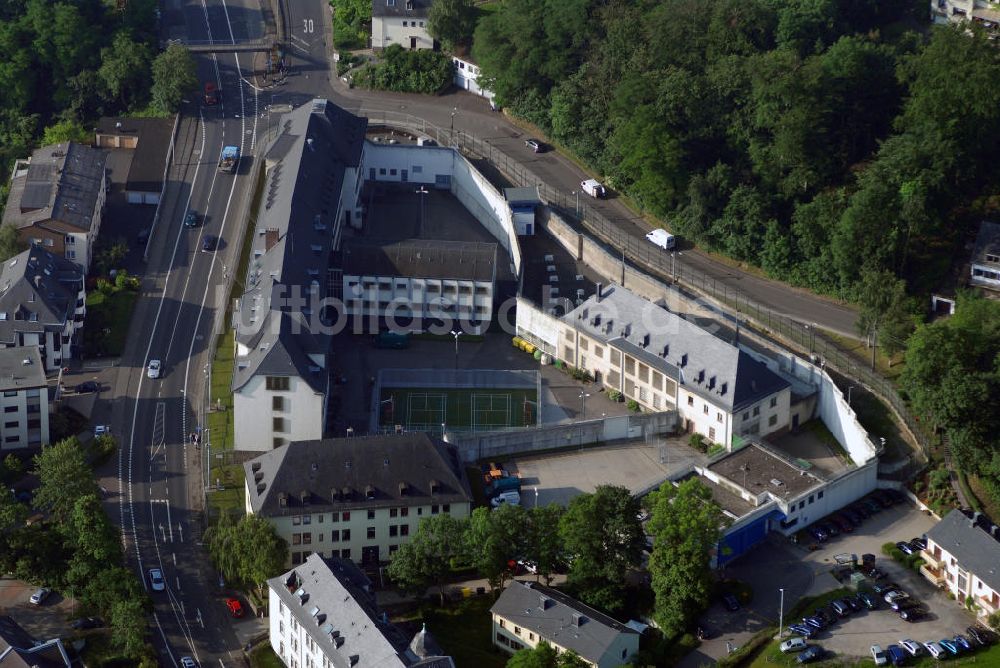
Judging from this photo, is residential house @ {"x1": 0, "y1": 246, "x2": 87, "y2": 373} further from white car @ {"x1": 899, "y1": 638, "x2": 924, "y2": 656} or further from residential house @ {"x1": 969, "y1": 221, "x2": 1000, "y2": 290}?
residential house @ {"x1": 969, "y1": 221, "x2": 1000, "y2": 290}

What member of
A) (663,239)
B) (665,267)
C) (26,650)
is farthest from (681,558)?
(663,239)

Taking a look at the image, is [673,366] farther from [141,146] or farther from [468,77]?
[141,146]

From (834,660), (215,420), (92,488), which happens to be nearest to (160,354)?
(215,420)

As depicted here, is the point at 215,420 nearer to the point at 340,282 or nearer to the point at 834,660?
the point at 340,282

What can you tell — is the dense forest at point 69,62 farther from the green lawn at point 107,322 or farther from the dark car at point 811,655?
the dark car at point 811,655

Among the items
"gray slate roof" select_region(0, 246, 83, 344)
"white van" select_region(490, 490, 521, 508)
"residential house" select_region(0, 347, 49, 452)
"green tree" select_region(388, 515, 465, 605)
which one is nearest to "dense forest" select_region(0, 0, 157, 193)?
"gray slate roof" select_region(0, 246, 83, 344)

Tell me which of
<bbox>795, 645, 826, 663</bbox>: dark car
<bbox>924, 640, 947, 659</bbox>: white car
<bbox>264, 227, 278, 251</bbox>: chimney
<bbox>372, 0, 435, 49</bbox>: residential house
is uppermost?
<bbox>372, 0, 435, 49</bbox>: residential house

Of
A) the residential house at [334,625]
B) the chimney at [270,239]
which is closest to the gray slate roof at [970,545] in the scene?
the residential house at [334,625]
